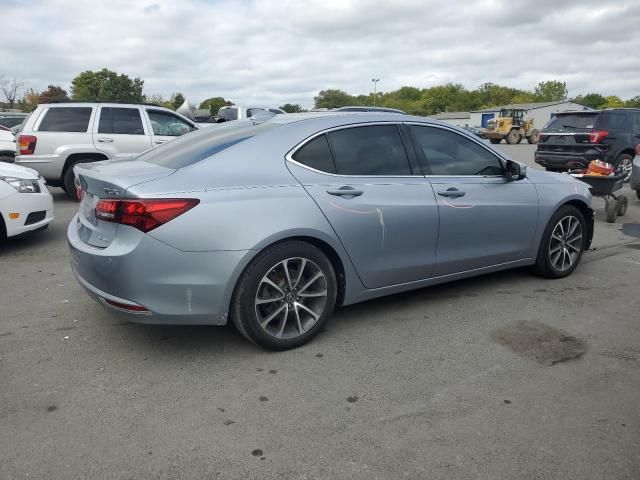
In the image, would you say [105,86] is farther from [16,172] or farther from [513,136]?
[16,172]

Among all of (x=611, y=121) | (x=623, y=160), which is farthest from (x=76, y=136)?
(x=623, y=160)

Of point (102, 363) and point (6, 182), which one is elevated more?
point (6, 182)

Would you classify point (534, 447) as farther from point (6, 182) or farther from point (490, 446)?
point (6, 182)

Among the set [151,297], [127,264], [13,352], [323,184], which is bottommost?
[13,352]

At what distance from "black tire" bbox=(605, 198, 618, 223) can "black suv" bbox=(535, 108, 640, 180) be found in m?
4.48

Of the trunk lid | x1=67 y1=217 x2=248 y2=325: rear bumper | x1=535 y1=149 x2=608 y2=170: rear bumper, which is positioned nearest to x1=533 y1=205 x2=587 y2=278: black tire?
x1=67 y1=217 x2=248 y2=325: rear bumper

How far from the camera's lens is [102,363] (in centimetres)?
344

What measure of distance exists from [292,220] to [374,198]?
2.40ft

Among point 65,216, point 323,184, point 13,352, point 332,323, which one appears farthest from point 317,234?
point 65,216

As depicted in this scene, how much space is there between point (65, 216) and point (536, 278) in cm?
694

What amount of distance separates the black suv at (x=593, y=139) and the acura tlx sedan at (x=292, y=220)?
8801mm

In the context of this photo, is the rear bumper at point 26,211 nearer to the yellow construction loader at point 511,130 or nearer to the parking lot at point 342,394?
the parking lot at point 342,394

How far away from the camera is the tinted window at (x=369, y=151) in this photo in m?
3.90

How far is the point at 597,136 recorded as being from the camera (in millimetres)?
12273
